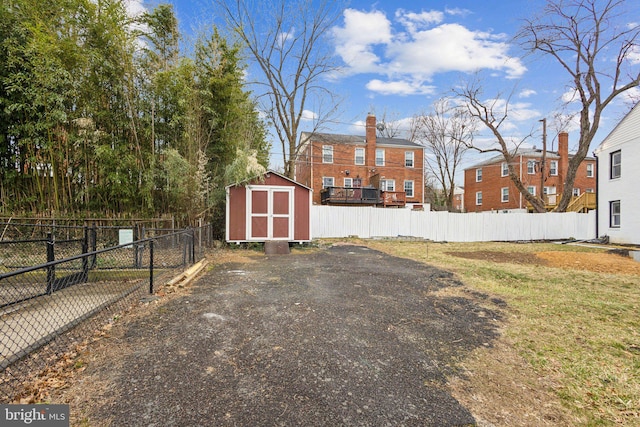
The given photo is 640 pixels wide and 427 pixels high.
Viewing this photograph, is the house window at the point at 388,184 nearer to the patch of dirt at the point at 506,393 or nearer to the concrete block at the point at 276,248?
the concrete block at the point at 276,248

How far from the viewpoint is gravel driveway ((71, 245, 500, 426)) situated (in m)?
1.81

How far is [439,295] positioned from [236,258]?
17.6ft

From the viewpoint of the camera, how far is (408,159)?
2331cm

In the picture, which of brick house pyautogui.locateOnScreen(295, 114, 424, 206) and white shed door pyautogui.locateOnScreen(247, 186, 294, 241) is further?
brick house pyautogui.locateOnScreen(295, 114, 424, 206)

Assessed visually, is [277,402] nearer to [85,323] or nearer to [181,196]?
[85,323]

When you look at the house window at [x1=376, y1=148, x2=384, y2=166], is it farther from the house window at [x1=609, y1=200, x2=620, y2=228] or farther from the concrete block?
the concrete block

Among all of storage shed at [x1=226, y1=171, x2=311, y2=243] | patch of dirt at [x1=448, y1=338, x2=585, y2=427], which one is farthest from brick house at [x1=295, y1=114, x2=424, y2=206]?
patch of dirt at [x1=448, y1=338, x2=585, y2=427]

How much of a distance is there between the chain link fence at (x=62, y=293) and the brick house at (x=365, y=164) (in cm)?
1554

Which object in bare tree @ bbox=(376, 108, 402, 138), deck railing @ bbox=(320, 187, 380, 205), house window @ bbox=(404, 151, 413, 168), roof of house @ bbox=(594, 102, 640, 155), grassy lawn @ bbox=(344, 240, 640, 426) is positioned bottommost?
grassy lawn @ bbox=(344, 240, 640, 426)

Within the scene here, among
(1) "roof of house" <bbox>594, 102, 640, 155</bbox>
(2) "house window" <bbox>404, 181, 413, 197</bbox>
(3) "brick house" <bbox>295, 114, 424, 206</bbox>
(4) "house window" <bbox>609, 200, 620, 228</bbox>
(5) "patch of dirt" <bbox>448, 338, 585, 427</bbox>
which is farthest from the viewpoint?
(2) "house window" <bbox>404, 181, 413, 197</bbox>

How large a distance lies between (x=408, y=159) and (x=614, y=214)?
1280 centimetres

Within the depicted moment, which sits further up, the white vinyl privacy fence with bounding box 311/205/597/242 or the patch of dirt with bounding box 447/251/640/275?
the white vinyl privacy fence with bounding box 311/205/597/242

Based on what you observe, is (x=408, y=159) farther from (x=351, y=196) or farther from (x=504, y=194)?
(x=504, y=194)

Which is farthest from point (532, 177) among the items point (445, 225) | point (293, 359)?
point (293, 359)
